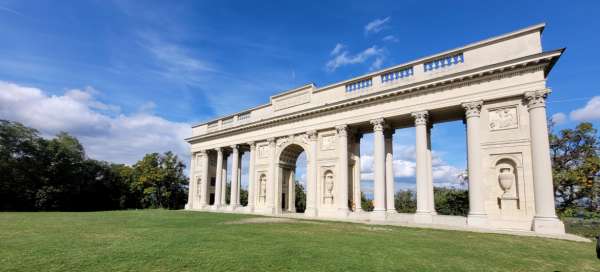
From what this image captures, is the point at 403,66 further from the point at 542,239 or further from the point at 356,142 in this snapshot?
the point at 542,239

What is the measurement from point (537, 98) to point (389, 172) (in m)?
11.6

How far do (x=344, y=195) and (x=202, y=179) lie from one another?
22.4 metres

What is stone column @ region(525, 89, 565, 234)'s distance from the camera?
16922 millimetres

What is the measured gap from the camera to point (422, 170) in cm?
2206

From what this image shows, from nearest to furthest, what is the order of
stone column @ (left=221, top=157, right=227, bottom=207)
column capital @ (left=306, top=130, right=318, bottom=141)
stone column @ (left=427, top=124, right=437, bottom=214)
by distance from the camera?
stone column @ (left=427, top=124, right=437, bottom=214) → column capital @ (left=306, top=130, right=318, bottom=141) → stone column @ (left=221, top=157, right=227, bottom=207)

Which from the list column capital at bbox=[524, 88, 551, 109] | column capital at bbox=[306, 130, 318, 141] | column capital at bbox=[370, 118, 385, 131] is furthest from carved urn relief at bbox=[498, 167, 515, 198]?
column capital at bbox=[306, 130, 318, 141]

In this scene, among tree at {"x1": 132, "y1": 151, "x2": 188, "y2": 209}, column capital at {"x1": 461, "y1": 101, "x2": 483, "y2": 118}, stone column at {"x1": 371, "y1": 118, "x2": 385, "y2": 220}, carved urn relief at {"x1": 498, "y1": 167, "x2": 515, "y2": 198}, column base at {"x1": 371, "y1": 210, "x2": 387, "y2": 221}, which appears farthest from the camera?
tree at {"x1": 132, "y1": 151, "x2": 188, "y2": 209}

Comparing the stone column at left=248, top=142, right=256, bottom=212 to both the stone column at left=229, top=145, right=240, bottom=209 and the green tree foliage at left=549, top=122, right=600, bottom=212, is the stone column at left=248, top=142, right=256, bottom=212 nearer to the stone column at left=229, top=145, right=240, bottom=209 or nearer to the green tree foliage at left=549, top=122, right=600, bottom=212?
the stone column at left=229, top=145, right=240, bottom=209

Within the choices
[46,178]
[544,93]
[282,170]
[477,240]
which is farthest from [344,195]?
[46,178]

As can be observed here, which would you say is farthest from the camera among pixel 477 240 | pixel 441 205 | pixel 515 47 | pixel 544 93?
pixel 441 205

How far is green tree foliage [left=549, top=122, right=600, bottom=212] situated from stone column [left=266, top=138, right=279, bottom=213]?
80.4ft

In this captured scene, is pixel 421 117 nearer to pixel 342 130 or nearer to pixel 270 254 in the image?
pixel 342 130

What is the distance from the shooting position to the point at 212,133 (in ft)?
131

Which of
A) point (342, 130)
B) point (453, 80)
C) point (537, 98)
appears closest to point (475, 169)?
point (537, 98)
